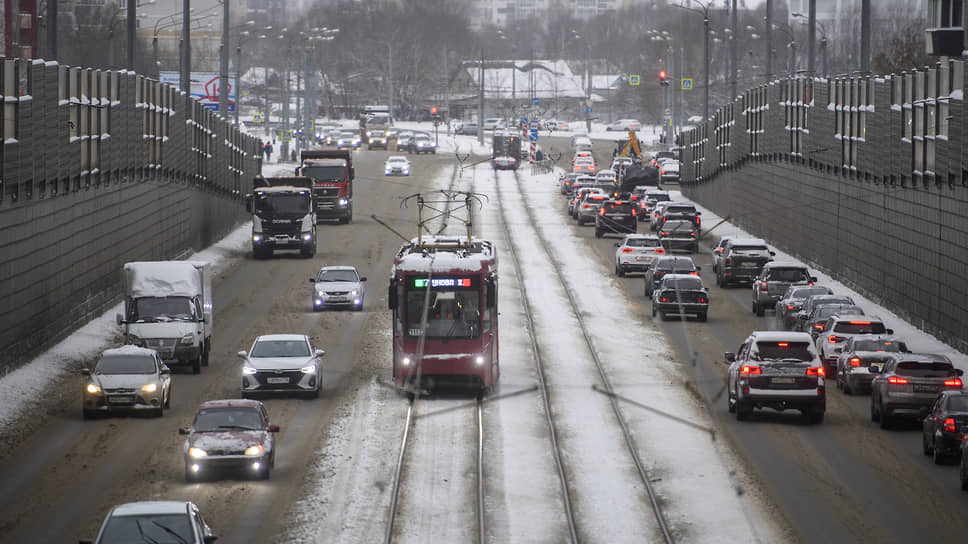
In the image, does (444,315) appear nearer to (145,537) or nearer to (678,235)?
(145,537)

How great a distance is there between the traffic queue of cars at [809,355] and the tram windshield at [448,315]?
507 cm

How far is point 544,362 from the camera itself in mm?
38938

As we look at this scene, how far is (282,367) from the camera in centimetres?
3297

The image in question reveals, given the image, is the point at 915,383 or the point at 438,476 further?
the point at 915,383

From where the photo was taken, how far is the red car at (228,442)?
2433cm

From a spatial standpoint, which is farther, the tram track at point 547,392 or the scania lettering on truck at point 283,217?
the scania lettering on truck at point 283,217

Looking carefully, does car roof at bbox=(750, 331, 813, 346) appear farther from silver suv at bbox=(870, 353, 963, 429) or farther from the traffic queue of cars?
silver suv at bbox=(870, 353, 963, 429)

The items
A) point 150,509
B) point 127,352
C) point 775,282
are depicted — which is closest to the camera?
point 150,509

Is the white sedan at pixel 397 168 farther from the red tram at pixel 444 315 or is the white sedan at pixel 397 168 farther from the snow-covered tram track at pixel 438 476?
the red tram at pixel 444 315

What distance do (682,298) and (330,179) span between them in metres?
33.1

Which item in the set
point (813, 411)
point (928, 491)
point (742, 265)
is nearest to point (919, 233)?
point (742, 265)

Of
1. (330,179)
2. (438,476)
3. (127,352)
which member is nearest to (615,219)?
(330,179)

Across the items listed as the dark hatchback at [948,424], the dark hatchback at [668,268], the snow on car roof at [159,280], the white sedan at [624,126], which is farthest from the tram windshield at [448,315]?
the white sedan at [624,126]

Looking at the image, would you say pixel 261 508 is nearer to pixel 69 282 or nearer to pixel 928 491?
pixel 928 491
